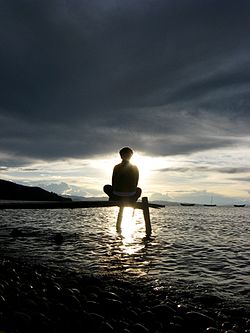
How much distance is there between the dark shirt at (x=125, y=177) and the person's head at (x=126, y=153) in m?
0.23

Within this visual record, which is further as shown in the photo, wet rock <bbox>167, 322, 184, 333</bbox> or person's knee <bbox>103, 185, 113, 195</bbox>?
person's knee <bbox>103, 185, 113, 195</bbox>

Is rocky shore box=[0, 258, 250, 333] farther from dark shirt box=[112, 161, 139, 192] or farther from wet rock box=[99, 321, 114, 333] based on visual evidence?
dark shirt box=[112, 161, 139, 192]

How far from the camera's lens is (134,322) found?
545 cm

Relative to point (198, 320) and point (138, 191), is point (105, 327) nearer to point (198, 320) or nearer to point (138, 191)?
point (198, 320)

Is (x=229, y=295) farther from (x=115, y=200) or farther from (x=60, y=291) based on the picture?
(x=115, y=200)

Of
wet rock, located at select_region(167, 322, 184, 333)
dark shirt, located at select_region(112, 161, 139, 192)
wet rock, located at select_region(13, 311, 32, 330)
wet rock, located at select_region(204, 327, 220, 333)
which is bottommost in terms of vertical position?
wet rock, located at select_region(167, 322, 184, 333)

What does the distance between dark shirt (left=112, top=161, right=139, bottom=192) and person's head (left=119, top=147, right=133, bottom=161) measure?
230 mm

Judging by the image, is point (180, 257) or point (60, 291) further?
point (180, 257)

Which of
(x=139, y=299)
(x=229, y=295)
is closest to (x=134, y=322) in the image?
(x=139, y=299)

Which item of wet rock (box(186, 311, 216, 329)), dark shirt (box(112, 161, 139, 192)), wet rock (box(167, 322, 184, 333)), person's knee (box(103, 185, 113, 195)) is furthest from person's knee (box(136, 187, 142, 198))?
wet rock (box(167, 322, 184, 333))

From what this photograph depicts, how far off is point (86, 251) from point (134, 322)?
318 inches

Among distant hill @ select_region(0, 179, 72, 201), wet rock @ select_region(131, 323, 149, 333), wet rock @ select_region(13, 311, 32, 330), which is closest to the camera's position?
wet rock @ select_region(13, 311, 32, 330)

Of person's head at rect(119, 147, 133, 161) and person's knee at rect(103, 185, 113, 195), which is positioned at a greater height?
→ person's head at rect(119, 147, 133, 161)

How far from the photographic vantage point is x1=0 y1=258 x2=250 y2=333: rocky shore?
495cm
